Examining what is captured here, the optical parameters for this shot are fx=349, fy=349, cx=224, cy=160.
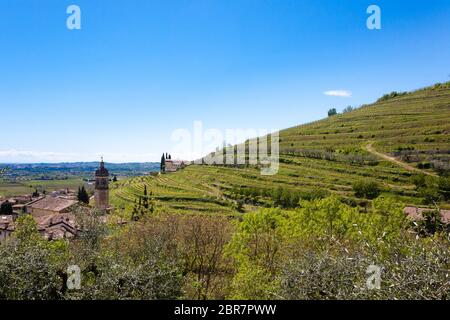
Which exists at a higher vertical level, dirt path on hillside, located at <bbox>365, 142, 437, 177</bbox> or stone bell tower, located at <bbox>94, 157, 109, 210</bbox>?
dirt path on hillside, located at <bbox>365, 142, 437, 177</bbox>

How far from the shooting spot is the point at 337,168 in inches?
3398

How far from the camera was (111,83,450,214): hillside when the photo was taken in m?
72.6

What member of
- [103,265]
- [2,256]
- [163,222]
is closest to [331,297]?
[103,265]

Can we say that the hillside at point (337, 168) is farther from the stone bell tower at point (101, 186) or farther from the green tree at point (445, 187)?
the stone bell tower at point (101, 186)

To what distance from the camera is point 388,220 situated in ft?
105

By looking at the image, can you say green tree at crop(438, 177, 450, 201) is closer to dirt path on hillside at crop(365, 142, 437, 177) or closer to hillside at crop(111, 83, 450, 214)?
hillside at crop(111, 83, 450, 214)

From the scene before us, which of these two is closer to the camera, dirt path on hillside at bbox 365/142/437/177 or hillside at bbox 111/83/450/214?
hillside at bbox 111/83/450/214

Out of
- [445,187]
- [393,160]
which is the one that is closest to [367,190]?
[445,187]

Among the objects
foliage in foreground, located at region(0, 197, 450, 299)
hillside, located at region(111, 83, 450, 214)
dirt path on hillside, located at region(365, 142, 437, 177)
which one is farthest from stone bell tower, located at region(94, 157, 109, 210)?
dirt path on hillside, located at region(365, 142, 437, 177)

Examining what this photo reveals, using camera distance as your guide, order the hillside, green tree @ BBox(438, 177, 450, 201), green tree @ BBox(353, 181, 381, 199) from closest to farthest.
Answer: green tree @ BBox(438, 177, 450, 201) < green tree @ BBox(353, 181, 381, 199) < the hillside

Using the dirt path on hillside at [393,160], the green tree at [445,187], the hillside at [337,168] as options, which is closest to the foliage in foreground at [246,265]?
the hillside at [337,168]

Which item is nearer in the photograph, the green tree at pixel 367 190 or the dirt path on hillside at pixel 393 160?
the green tree at pixel 367 190

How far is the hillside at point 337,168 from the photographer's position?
72.6 m
